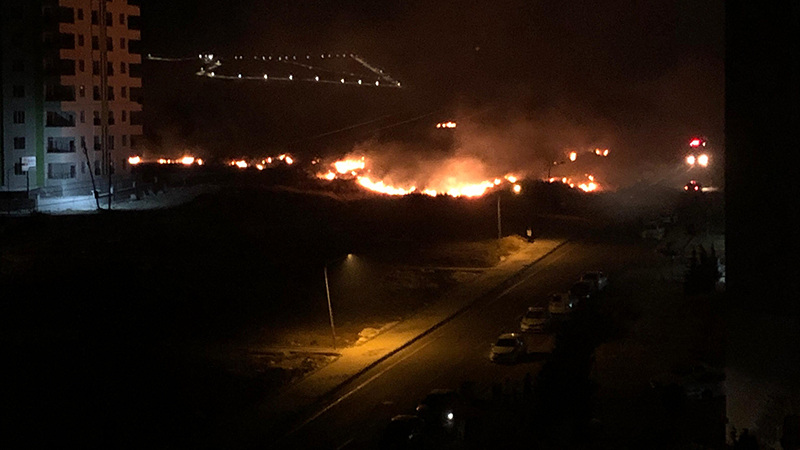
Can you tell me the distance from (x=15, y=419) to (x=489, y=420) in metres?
8.94

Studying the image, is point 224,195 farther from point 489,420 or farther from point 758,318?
point 758,318

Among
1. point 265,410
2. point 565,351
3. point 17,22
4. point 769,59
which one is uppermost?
point 17,22

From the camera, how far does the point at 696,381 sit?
61.7ft

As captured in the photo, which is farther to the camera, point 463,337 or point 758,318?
point 463,337

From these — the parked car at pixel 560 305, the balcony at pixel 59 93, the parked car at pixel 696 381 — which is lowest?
the parked car at pixel 696 381

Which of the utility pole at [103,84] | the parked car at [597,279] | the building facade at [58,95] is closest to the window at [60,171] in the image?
the building facade at [58,95]

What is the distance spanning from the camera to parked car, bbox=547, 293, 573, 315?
27875 millimetres

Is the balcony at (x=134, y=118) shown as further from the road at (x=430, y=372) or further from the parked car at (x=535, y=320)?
the parked car at (x=535, y=320)

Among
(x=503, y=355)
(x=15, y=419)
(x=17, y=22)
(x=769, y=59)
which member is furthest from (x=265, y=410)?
(x=17, y=22)

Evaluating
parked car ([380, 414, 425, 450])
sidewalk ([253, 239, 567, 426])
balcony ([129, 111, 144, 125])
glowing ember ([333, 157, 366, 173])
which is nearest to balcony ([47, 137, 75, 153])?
balcony ([129, 111, 144, 125])

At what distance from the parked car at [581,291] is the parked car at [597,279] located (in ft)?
1.13

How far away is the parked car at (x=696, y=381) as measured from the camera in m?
18.6

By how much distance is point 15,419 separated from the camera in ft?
60.1

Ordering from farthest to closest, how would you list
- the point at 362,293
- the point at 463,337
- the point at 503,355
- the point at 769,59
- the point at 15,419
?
the point at 362,293
the point at 463,337
the point at 503,355
the point at 15,419
the point at 769,59
